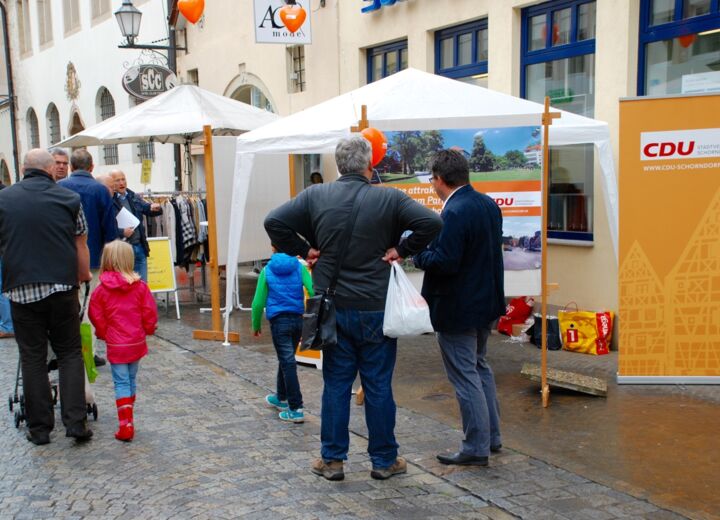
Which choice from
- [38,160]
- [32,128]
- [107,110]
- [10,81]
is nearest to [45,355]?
[38,160]

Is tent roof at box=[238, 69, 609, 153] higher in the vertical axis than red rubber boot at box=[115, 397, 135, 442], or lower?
higher

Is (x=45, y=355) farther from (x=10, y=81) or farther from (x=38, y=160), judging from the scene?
(x=10, y=81)

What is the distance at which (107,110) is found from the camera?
22.7m

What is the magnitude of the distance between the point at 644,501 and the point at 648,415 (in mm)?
1638

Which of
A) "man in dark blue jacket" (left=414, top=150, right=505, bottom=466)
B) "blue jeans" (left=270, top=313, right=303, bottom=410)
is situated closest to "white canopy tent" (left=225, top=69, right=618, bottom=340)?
"man in dark blue jacket" (left=414, top=150, right=505, bottom=466)

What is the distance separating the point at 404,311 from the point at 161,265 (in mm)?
6670

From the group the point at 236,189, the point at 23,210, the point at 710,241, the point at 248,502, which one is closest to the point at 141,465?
Result: the point at 248,502

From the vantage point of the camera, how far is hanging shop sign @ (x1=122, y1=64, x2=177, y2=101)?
13.3m

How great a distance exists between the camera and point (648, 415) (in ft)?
19.0

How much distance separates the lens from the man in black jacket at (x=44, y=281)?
5145mm

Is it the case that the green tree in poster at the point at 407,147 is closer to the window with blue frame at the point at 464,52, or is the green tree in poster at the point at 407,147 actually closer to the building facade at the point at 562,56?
the building facade at the point at 562,56

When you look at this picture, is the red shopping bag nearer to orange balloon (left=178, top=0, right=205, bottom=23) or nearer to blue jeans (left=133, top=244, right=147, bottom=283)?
blue jeans (left=133, top=244, right=147, bottom=283)

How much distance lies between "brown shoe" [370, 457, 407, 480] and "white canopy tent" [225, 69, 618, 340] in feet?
9.12

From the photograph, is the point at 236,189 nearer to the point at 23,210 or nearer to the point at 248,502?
the point at 23,210
